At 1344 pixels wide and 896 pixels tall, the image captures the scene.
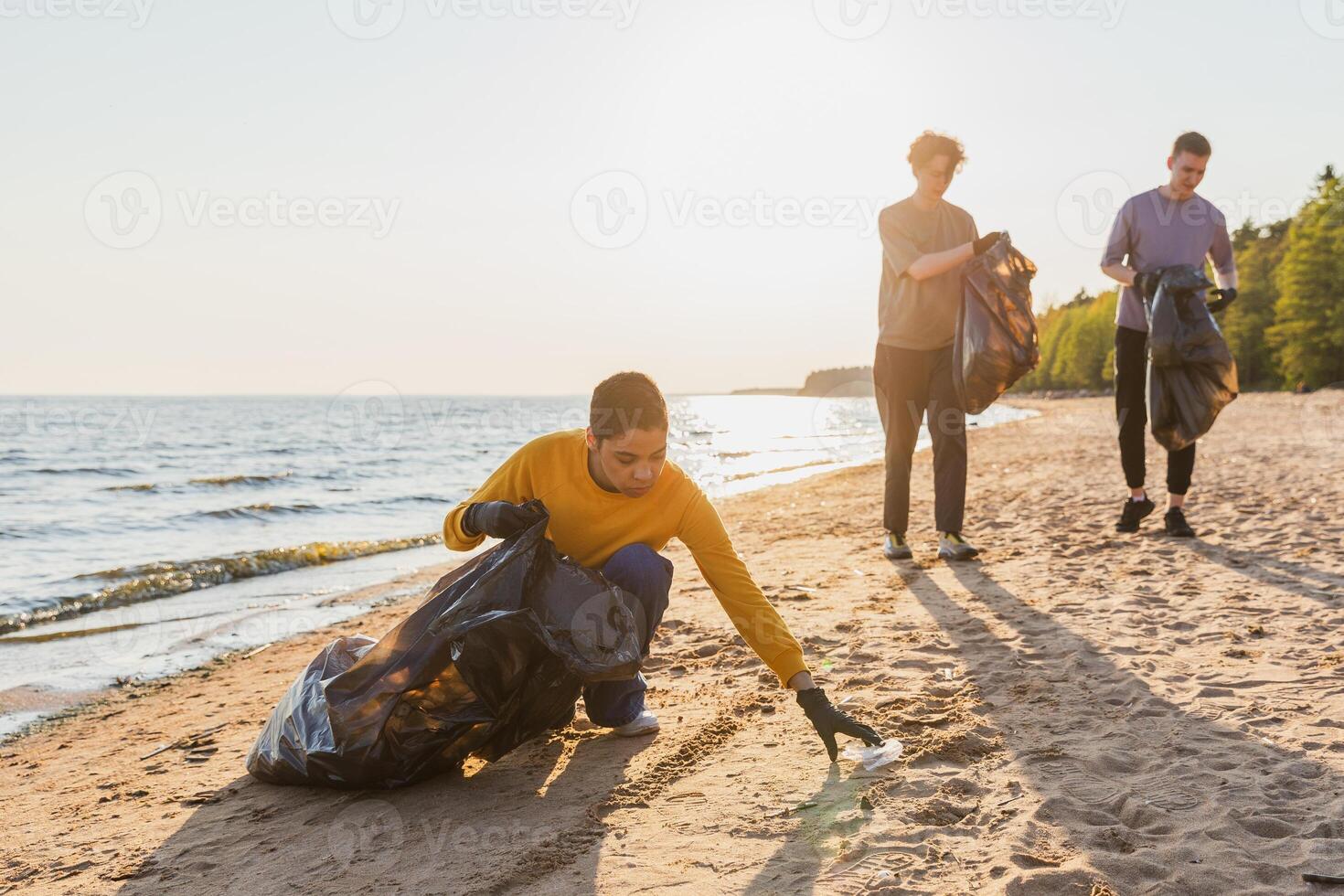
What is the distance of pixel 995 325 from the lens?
467cm

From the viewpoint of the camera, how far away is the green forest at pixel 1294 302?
40906mm

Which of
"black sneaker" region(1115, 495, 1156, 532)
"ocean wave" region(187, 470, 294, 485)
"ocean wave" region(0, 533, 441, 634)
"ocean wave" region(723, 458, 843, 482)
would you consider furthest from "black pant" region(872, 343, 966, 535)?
"ocean wave" region(187, 470, 294, 485)

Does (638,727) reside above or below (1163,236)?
below

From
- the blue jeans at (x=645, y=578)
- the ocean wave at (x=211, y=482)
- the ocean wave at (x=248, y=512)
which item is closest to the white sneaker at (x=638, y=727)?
the blue jeans at (x=645, y=578)

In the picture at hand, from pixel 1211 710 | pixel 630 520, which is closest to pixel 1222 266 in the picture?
pixel 1211 710

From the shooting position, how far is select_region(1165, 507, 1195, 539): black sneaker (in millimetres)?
5594

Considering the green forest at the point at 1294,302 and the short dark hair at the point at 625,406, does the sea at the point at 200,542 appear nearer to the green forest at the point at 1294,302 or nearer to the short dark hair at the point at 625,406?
the short dark hair at the point at 625,406

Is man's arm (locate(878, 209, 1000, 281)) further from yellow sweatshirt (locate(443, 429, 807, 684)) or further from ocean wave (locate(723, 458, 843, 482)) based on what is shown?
ocean wave (locate(723, 458, 843, 482))

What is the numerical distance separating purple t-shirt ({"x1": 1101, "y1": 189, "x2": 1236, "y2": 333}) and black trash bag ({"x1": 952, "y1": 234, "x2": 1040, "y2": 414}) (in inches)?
38.8

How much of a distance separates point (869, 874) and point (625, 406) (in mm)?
1266

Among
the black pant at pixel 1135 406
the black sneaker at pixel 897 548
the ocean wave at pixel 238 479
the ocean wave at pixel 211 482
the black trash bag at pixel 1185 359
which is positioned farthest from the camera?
the ocean wave at pixel 238 479

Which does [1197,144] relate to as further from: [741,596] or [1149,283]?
[741,596]

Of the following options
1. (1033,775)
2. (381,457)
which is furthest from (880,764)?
(381,457)

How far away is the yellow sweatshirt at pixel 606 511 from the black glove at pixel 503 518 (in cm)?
14
